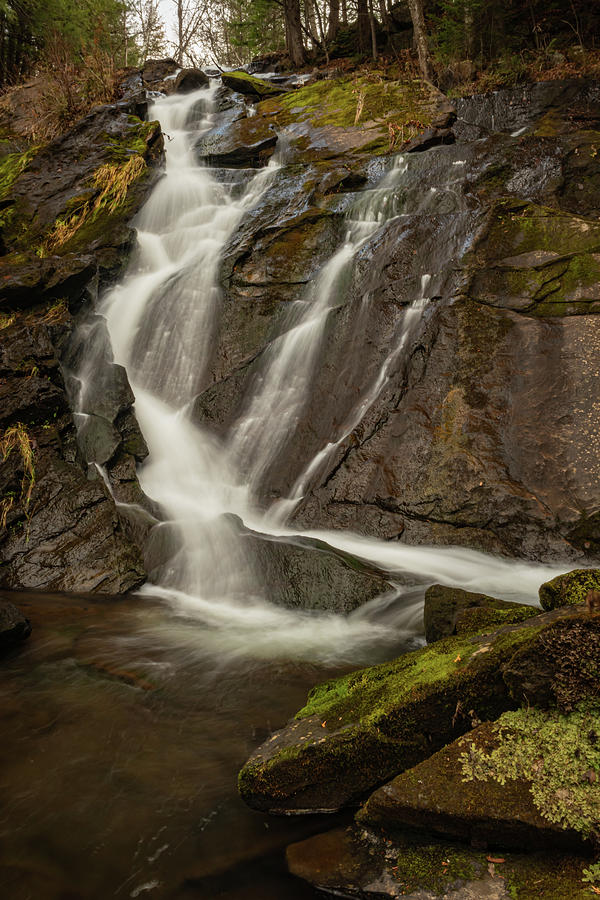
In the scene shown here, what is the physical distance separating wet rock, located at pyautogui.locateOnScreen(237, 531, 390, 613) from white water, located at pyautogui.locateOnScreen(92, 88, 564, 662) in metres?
0.12

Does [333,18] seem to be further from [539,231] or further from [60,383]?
[60,383]

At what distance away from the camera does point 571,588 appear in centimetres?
252

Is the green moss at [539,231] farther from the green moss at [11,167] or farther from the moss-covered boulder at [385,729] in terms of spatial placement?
the green moss at [11,167]

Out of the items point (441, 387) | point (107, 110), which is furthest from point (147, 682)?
point (107, 110)

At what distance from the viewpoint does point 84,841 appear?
95.8 inches

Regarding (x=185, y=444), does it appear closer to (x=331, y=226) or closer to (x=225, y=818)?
(x=331, y=226)

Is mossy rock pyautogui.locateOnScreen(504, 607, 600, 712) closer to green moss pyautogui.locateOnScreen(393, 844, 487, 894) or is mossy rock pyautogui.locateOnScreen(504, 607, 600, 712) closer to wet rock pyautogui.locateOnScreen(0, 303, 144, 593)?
green moss pyautogui.locateOnScreen(393, 844, 487, 894)

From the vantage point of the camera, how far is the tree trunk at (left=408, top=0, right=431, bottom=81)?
12.9 metres

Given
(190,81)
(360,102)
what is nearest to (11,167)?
(360,102)

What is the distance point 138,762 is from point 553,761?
2.13 m

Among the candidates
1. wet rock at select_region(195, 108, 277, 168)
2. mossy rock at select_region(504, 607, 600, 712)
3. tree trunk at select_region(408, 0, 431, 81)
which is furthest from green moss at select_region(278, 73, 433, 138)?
mossy rock at select_region(504, 607, 600, 712)

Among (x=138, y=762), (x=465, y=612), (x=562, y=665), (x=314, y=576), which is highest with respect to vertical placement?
(x=562, y=665)

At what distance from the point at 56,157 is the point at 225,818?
12.9 m

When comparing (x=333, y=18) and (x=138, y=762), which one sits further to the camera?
(x=333, y=18)
